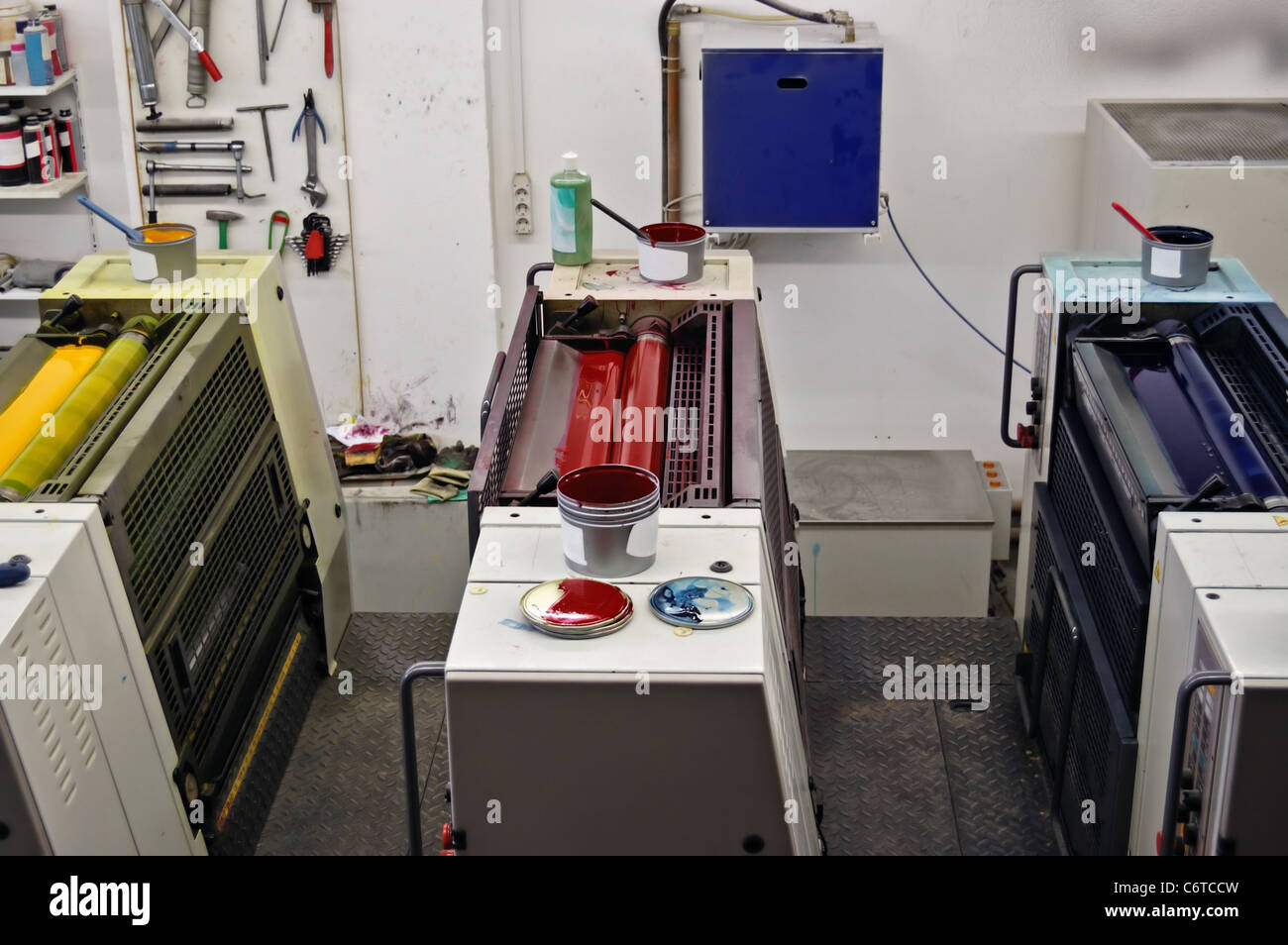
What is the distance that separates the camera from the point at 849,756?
2.71m

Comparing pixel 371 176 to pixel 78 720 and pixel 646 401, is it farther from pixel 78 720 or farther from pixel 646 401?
pixel 78 720

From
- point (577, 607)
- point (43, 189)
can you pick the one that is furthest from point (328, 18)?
point (577, 607)

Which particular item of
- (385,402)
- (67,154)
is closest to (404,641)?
(385,402)

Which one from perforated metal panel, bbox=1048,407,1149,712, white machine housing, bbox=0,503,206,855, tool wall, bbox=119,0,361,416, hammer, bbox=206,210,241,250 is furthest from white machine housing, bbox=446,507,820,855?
hammer, bbox=206,210,241,250

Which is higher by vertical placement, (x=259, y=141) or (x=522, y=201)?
(x=259, y=141)

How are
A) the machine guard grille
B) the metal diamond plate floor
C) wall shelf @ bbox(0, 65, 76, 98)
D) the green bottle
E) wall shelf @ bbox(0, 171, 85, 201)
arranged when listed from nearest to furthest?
the machine guard grille, the metal diamond plate floor, the green bottle, wall shelf @ bbox(0, 65, 76, 98), wall shelf @ bbox(0, 171, 85, 201)

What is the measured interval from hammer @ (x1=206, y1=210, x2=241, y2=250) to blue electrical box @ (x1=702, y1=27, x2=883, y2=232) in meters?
1.51

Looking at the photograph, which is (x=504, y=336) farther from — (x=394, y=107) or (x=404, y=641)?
(x=404, y=641)

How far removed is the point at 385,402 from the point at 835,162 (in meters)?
1.66

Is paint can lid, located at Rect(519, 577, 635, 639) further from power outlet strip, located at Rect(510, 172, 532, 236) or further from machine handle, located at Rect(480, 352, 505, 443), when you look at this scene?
power outlet strip, located at Rect(510, 172, 532, 236)

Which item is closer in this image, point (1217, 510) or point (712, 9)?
point (1217, 510)

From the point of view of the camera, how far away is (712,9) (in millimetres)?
4164

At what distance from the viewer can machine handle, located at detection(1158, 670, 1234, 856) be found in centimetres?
174

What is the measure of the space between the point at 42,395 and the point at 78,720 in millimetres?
705
